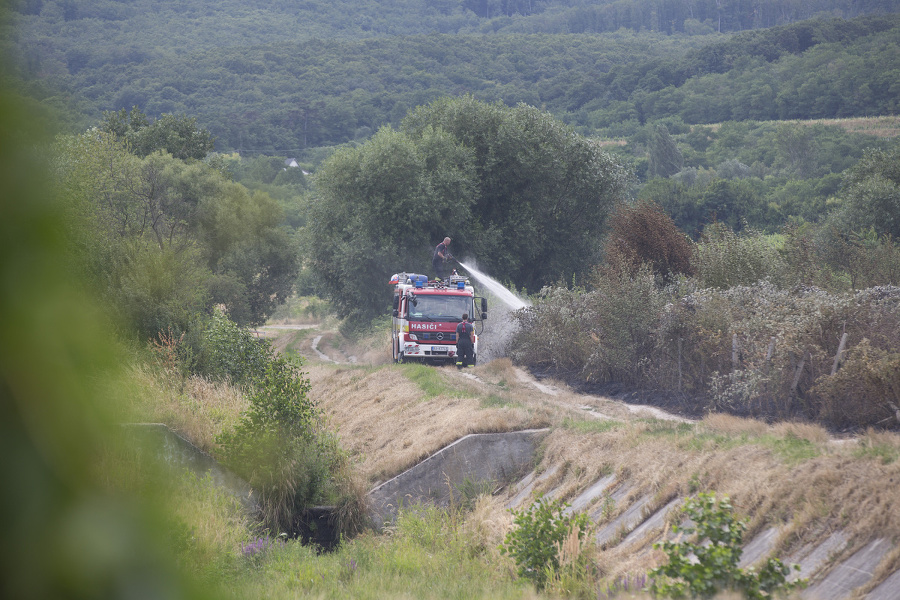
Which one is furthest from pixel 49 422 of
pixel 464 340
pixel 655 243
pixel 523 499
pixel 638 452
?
pixel 655 243

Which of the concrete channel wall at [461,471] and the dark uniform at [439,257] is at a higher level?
the dark uniform at [439,257]

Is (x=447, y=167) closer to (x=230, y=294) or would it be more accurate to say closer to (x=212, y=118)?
(x=230, y=294)

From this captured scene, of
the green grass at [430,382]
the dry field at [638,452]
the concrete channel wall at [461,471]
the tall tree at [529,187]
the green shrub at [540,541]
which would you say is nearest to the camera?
the dry field at [638,452]

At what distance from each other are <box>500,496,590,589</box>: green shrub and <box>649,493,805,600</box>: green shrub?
1.84 meters

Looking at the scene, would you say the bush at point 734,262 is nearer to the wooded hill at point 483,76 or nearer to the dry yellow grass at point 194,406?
the dry yellow grass at point 194,406

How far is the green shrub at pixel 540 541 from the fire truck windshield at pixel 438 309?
50.4ft

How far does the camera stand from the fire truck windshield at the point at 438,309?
80.4ft

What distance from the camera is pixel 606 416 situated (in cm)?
1571

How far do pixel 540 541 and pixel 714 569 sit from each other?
2727 millimetres

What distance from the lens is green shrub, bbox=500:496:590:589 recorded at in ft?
29.1

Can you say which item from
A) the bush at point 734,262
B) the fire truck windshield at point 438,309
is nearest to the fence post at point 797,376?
the bush at point 734,262

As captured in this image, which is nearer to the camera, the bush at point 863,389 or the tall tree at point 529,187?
the bush at point 863,389

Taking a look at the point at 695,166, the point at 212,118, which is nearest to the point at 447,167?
the point at 695,166

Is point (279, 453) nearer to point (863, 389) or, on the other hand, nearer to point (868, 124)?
point (863, 389)
